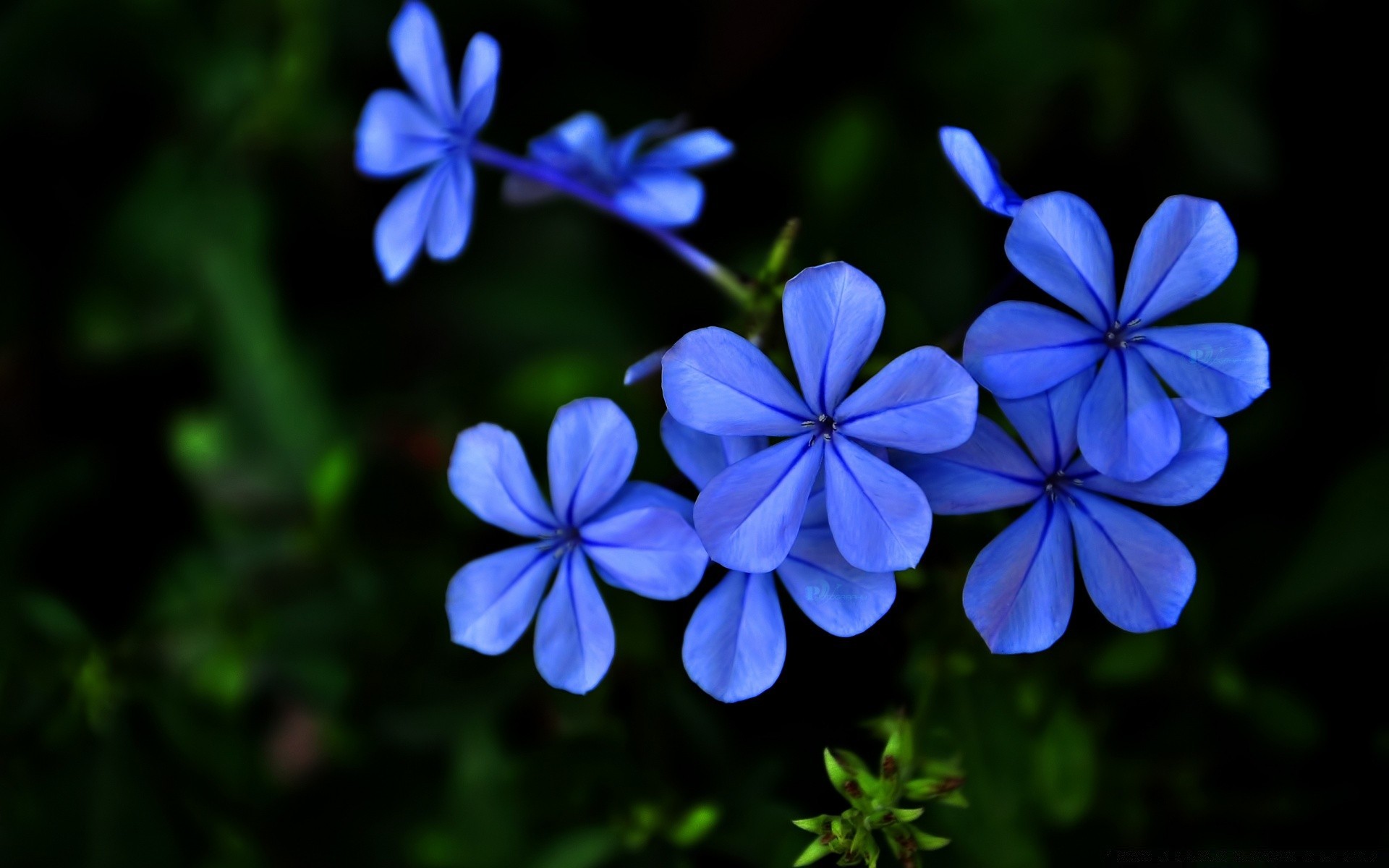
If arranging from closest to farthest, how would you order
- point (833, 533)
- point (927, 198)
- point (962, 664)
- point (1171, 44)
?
1. point (833, 533)
2. point (962, 664)
3. point (1171, 44)
4. point (927, 198)

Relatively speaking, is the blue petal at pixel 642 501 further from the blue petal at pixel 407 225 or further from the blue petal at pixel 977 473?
the blue petal at pixel 407 225

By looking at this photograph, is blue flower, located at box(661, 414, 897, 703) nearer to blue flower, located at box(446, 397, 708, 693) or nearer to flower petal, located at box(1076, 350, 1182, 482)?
blue flower, located at box(446, 397, 708, 693)

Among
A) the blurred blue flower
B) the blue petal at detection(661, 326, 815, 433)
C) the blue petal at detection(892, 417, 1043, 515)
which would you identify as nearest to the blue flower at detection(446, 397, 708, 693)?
the blue petal at detection(661, 326, 815, 433)

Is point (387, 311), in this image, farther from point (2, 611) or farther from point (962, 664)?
point (962, 664)

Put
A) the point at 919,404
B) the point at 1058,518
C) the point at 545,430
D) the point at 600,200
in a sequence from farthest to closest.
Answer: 1. the point at 545,430
2. the point at 600,200
3. the point at 1058,518
4. the point at 919,404

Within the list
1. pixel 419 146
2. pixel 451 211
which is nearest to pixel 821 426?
pixel 451 211

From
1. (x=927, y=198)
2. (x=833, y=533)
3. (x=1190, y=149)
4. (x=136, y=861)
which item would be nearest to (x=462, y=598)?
(x=833, y=533)

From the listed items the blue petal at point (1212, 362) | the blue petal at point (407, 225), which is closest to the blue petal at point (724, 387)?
the blue petal at point (1212, 362)

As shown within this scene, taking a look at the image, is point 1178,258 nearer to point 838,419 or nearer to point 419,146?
point 838,419
